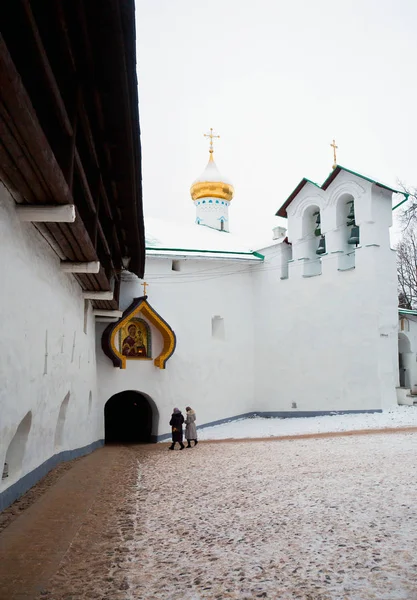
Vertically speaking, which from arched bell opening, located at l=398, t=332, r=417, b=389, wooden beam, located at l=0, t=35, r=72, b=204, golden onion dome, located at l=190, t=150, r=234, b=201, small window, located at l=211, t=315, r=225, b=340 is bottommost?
arched bell opening, located at l=398, t=332, r=417, b=389

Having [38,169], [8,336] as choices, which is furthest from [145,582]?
[38,169]

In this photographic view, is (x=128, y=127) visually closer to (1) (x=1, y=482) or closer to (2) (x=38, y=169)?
(2) (x=38, y=169)

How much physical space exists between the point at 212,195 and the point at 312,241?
26.7 ft

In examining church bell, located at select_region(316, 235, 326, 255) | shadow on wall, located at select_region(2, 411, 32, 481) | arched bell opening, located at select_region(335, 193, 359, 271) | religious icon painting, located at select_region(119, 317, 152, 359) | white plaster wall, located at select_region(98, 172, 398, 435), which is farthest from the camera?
church bell, located at select_region(316, 235, 326, 255)

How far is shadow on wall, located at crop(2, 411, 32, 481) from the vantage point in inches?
229

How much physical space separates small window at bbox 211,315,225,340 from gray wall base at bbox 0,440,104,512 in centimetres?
706

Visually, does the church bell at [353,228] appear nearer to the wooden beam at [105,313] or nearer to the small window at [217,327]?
the small window at [217,327]

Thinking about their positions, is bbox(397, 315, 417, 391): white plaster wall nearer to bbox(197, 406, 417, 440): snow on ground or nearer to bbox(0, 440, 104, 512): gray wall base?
bbox(197, 406, 417, 440): snow on ground

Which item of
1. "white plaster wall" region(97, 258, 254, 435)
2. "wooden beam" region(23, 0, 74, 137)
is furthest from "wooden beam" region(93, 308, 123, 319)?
"wooden beam" region(23, 0, 74, 137)

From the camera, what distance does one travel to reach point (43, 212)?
16.9 ft

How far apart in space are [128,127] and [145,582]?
4.09 metres

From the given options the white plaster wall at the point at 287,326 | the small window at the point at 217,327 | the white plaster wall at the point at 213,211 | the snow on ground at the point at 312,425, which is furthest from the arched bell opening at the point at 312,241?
the white plaster wall at the point at 213,211

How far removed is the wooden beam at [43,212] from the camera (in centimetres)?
516

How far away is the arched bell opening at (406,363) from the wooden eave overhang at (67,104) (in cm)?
1312
